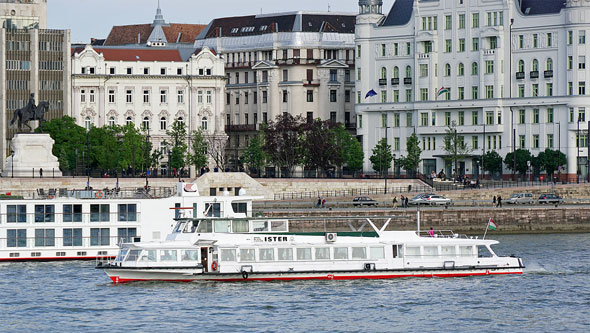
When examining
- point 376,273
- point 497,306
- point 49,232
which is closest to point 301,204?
point 49,232

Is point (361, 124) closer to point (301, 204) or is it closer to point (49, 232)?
point (301, 204)

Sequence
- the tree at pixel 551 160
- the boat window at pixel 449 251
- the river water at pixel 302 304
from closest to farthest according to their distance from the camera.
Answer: the river water at pixel 302 304 < the boat window at pixel 449 251 < the tree at pixel 551 160

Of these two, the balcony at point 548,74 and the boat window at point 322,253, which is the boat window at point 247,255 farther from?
the balcony at point 548,74

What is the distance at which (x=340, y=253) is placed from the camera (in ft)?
276

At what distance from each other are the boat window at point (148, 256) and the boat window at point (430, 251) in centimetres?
1411

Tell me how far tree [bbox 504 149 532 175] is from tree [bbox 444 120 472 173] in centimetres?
551

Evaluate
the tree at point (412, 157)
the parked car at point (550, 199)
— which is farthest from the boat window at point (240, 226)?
the tree at point (412, 157)

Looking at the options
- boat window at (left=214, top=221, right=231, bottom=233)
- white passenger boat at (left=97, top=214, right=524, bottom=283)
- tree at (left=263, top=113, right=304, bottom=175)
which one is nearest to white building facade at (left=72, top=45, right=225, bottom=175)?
tree at (left=263, top=113, right=304, bottom=175)

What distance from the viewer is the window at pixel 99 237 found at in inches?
3772

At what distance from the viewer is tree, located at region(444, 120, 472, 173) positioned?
556ft

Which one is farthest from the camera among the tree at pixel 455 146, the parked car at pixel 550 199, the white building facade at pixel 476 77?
the tree at pixel 455 146

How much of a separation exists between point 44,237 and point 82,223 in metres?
2.36

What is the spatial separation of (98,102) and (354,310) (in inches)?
4588

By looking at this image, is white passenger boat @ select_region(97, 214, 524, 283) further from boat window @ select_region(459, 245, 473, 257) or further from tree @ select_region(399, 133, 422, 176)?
tree @ select_region(399, 133, 422, 176)
